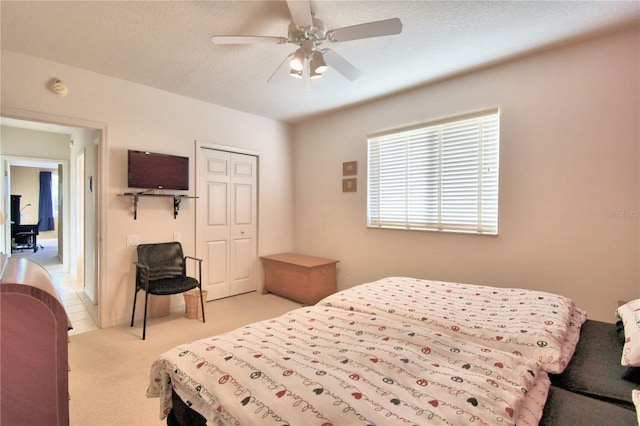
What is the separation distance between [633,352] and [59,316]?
78.3 inches

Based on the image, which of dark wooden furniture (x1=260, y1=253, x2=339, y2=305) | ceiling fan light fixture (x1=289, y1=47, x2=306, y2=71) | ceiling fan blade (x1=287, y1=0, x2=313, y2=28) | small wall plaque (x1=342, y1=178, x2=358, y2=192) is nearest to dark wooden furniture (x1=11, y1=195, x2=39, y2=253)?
dark wooden furniture (x1=260, y1=253, x2=339, y2=305)

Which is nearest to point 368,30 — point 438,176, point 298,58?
point 298,58

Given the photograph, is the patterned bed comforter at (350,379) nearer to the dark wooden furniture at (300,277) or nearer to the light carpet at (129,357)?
the light carpet at (129,357)

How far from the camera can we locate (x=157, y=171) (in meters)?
3.41

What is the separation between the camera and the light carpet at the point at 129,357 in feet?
6.21

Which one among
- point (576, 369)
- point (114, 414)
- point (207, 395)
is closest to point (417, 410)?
point (207, 395)

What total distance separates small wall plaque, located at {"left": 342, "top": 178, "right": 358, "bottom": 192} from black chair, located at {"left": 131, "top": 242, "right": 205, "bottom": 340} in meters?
2.10

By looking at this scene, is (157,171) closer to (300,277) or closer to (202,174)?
(202,174)

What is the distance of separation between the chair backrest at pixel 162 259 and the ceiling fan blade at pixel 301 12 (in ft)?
9.07

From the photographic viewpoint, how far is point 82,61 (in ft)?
9.27

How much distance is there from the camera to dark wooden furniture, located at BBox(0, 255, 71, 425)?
1.98 ft

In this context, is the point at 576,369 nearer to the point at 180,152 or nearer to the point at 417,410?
the point at 417,410

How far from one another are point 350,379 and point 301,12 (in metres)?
1.98

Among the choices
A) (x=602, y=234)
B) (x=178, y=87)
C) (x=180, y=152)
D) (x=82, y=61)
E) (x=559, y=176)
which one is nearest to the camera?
(x=602, y=234)
